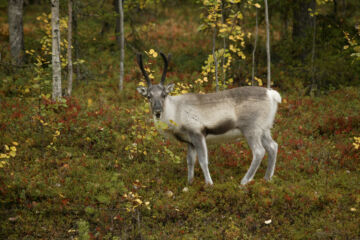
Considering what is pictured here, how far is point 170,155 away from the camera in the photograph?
8.36 meters

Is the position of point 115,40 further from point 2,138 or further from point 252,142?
point 252,142

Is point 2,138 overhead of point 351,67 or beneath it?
beneath

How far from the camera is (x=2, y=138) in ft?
33.3

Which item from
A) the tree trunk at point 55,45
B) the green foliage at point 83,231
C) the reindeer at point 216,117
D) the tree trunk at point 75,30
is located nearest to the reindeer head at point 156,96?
the reindeer at point 216,117

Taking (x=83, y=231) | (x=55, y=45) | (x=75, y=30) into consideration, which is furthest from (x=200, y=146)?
(x=75, y=30)

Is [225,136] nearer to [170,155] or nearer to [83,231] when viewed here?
[170,155]

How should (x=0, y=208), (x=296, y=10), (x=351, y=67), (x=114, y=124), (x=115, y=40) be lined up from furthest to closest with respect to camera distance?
(x=115, y=40)
(x=296, y=10)
(x=351, y=67)
(x=114, y=124)
(x=0, y=208)

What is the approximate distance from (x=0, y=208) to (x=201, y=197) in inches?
168

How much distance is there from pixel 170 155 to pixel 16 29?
11683mm

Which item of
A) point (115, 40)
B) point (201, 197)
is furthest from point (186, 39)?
point (201, 197)

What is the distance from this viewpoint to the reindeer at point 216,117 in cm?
865

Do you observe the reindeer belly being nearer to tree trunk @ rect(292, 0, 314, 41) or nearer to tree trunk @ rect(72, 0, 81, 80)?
tree trunk @ rect(72, 0, 81, 80)

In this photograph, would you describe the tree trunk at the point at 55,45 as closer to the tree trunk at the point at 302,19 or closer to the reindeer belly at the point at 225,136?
the reindeer belly at the point at 225,136

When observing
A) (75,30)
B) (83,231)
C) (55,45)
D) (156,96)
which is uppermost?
(75,30)
